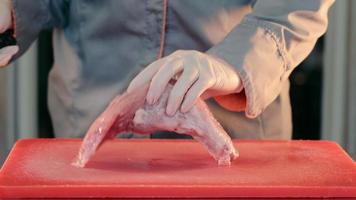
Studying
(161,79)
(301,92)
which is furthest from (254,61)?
(301,92)

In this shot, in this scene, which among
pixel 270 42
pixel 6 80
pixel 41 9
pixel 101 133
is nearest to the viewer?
pixel 101 133

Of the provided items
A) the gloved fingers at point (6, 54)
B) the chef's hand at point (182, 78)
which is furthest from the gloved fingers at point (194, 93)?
the gloved fingers at point (6, 54)

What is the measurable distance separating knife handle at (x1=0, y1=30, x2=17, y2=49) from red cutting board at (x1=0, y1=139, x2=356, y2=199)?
0.59 ft

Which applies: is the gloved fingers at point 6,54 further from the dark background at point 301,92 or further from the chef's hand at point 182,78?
the dark background at point 301,92

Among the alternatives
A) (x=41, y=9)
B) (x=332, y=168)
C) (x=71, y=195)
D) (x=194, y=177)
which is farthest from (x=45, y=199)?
(x=41, y=9)

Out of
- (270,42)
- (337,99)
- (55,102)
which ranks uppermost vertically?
(270,42)

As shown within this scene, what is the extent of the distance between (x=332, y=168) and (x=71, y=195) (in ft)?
0.82

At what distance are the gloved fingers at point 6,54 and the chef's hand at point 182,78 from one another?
0.23 meters

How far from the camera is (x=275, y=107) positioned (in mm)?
1069

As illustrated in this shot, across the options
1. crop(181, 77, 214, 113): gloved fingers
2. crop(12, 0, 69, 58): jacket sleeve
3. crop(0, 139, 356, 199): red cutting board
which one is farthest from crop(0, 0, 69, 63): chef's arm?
crop(181, 77, 214, 113): gloved fingers

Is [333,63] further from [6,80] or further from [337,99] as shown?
[6,80]

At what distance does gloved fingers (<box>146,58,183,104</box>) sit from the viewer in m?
0.78

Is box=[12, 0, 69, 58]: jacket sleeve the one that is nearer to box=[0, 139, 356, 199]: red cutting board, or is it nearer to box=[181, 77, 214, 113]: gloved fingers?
box=[0, 139, 356, 199]: red cutting board

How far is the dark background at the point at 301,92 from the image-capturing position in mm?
1702
